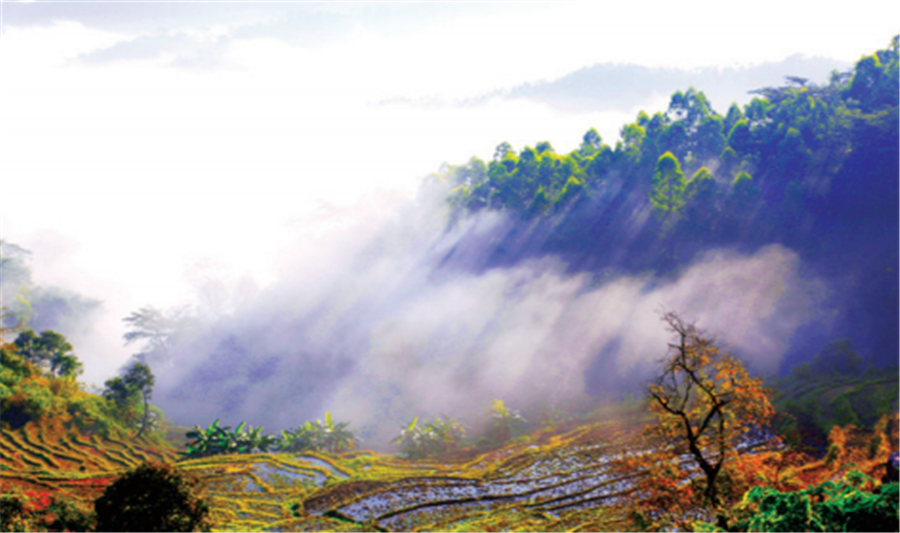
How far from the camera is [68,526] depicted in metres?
7.53

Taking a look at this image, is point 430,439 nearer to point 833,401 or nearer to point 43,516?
point 43,516

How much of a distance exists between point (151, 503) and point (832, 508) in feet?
26.2

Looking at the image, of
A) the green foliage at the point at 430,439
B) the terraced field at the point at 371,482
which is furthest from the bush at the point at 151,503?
the green foliage at the point at 430,439

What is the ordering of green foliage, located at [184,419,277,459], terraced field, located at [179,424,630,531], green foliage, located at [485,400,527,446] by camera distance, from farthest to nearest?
green foliage, located at [485,400,527,446] → green foliage, located at [184,419,277,459] → terraced field, located at [179,424,630,531]

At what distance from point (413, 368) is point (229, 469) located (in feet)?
45.9

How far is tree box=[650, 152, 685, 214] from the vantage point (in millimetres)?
23516

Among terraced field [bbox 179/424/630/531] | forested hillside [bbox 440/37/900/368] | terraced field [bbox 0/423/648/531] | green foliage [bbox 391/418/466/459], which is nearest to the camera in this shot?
terraced field [bbox 179/424/630/531]

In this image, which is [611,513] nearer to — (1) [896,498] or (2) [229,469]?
(1) [896,498]

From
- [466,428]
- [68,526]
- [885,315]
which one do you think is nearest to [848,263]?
[885,315]

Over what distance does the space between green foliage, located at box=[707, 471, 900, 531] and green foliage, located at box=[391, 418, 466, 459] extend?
1045cm

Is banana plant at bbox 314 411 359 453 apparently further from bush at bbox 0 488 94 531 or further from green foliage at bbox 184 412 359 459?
bush at bbox 0 488 94 531

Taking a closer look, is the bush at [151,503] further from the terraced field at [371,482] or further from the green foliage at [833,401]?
the green foliage at [833,401]

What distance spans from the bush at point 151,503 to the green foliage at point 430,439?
8558 mm

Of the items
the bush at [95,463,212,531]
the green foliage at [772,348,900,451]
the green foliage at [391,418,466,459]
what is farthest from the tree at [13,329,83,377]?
the green foliage at [772,348,900,451]
